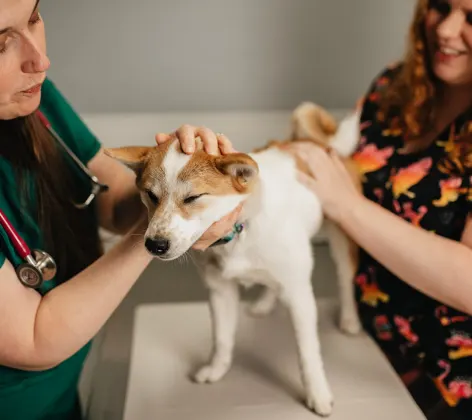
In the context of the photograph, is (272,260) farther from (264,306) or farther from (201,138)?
(264,306)

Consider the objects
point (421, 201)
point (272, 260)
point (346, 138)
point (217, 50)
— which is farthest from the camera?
point (217, 50)

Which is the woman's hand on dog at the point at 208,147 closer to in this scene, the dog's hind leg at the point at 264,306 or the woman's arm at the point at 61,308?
the woman's arm at the point at 61,308

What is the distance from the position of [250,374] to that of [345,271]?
0.91ft

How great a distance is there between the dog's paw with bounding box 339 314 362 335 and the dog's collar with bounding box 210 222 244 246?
41cm

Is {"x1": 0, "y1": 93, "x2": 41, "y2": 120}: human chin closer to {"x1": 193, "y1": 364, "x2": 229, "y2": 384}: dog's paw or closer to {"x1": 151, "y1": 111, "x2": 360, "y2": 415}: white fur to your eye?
{"x1": 151, "y1": 111, "x2": 360, "y2": 415}: white fur

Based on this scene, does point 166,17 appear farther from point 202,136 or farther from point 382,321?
point 382,321

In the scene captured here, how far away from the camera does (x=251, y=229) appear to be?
774mm

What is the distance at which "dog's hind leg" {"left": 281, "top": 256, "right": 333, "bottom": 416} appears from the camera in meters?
0.83

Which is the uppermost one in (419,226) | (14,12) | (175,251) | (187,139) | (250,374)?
(14,12)

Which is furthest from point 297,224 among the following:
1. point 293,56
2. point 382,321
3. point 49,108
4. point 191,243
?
point 293,56

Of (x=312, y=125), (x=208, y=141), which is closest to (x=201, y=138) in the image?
(x=208, y=141)

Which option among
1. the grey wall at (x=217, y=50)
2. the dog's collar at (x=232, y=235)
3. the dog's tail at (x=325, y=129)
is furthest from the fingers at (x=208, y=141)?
the grey wall at (x=217, y=50)

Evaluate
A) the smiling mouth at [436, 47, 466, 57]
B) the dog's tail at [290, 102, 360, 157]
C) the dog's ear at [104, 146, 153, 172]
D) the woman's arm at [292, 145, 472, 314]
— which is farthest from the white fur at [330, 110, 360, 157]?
the dog's ear at [104, 146, 153, 172]

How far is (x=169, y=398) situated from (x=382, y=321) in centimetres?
43
